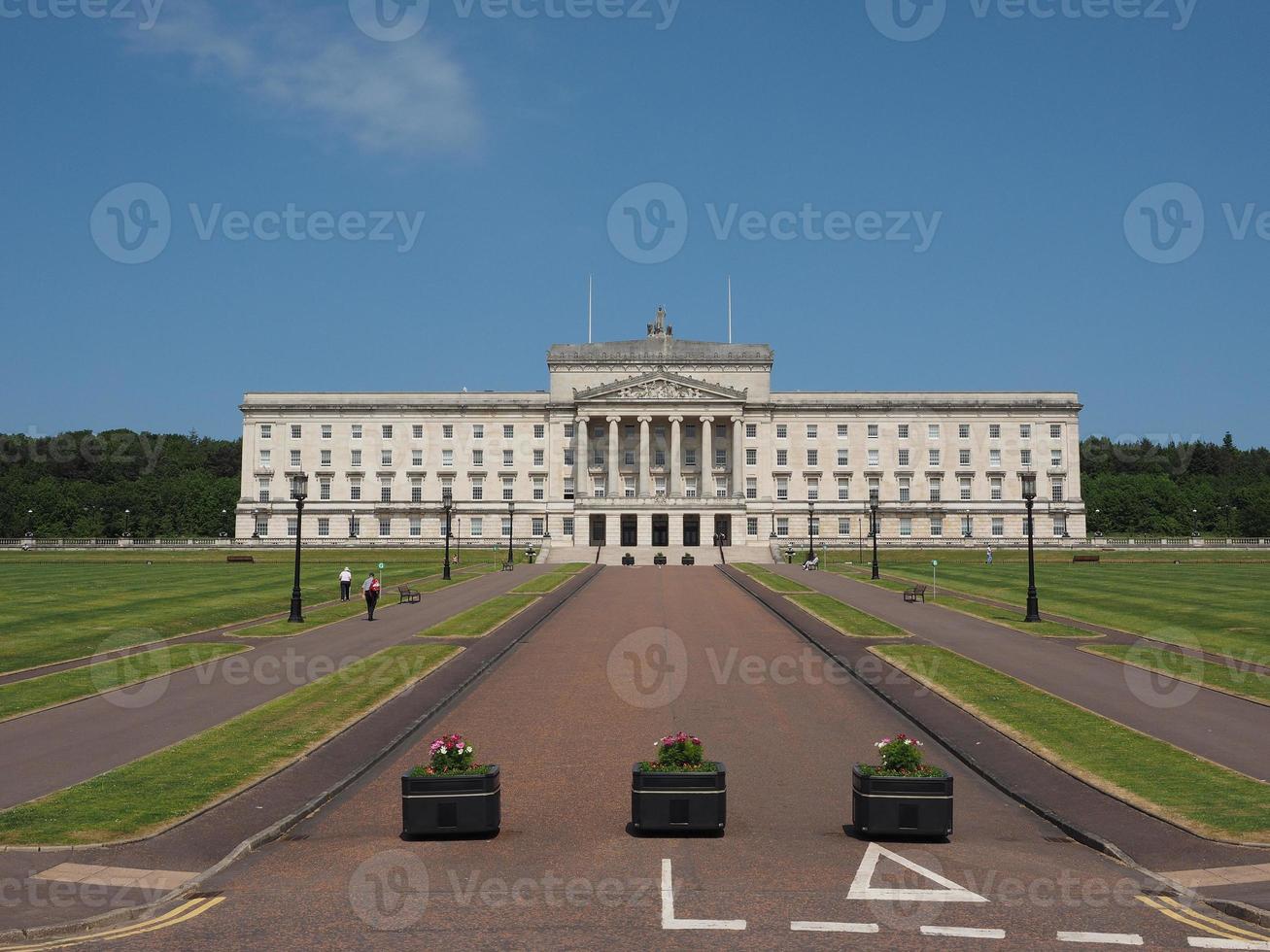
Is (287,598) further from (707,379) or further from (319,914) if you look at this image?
(707,379)

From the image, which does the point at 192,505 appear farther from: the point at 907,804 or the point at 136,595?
the point at 907,804

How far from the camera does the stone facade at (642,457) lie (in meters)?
135

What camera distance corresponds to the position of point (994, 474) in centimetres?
13750

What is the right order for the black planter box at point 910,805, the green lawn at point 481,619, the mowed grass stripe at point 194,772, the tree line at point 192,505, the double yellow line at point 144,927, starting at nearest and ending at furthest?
the double yellow line at point 144,927, the black planter box at point 910,805, the mowed grass stripe at point 194,772, the green lawn at point 481,619, the tree line at point 192,505

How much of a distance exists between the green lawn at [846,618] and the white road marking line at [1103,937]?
86.5 feet

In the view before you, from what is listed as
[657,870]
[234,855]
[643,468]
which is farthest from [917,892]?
[643,468]

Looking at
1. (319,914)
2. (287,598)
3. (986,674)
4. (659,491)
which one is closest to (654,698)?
(986,674)

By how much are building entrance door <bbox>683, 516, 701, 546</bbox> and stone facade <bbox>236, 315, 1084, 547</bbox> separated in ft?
23.2

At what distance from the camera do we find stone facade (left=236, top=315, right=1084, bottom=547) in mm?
135375

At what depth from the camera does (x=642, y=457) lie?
134 meters

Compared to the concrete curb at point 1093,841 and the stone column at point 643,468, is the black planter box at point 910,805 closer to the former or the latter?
the concrete curb at point 1093,841

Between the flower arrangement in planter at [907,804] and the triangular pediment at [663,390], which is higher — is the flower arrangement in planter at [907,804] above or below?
below

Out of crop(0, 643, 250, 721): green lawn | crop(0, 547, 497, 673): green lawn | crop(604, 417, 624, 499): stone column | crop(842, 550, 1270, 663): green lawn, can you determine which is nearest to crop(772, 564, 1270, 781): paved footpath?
crop(842, 550, 1270, 663): green lawn

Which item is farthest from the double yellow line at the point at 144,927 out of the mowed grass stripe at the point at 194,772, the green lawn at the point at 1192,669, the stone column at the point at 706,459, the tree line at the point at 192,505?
the tree line at the point at 192,505
